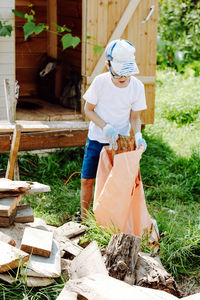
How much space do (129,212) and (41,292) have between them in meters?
1.09

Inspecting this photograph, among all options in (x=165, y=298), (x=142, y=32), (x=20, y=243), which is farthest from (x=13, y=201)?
(x=142, y=32)

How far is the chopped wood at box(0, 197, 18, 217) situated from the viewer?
11.1 ft

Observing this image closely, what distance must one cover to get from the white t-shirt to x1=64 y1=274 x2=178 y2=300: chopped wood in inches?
56.5

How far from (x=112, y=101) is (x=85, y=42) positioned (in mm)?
2302

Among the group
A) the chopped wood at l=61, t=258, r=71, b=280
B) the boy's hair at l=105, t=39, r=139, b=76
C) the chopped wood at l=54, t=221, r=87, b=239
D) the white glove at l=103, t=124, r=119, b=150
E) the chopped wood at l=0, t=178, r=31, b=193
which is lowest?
the chopped wood at l=61, t=258, r=71, b=280

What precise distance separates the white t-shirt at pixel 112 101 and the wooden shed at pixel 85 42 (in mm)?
2183

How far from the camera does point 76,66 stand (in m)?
8.18

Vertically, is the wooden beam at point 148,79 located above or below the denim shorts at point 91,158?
above

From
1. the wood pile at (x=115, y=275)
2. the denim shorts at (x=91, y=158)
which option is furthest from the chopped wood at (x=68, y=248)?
the denim shorts at (x=91, y=158)

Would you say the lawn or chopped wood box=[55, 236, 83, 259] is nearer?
chopped wood box=[55, 236, 83, 259]

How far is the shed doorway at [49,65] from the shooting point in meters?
7.70

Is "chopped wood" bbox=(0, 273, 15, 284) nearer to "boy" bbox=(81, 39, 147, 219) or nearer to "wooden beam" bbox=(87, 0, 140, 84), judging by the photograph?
"boy" bbox=(81, 39, 147, 219)

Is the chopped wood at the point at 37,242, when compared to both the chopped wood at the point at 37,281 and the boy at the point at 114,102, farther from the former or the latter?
the boy at the point at 114,102

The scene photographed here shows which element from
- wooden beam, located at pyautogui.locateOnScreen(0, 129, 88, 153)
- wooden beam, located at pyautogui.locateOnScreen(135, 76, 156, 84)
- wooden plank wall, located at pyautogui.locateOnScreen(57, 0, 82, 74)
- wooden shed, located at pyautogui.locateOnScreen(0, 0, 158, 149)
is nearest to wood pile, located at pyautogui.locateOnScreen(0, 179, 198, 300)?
wooden beam, located at pyautogui.locateOnScreen(0, 129, 88, 153)
